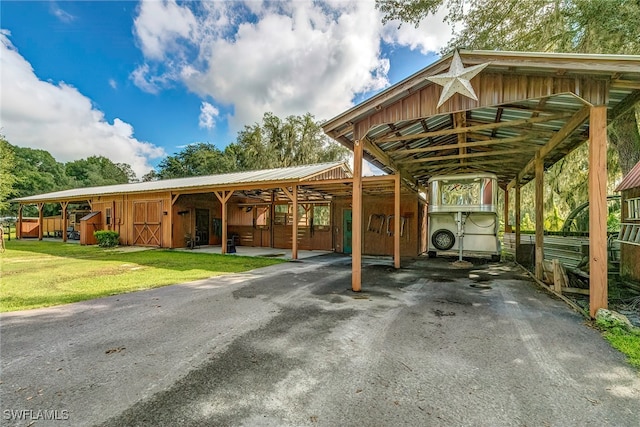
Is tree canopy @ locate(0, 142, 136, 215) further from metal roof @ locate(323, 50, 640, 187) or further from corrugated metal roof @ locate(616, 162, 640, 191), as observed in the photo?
corrugated metal roof @ locate(616, 162, 640, 191)

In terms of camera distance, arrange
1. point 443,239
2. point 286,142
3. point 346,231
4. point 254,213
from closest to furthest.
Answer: point 443,239, point 346,231, point 254,213, point 286,142

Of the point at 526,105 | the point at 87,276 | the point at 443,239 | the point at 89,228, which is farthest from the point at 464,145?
the point at 89,228

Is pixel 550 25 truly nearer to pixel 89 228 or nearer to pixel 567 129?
pixel 567 129

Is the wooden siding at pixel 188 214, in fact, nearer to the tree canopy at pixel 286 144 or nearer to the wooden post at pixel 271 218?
the wooden post at pixel 271 218

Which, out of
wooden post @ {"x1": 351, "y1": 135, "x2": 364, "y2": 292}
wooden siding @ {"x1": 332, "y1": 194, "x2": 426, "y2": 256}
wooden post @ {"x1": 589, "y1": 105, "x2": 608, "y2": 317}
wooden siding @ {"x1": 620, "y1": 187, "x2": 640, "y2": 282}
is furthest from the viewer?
wooden siding @ {"x1": 332, "y1": 194, "x2": 426, "y2": 256}

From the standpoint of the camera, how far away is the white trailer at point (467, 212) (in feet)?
27.0

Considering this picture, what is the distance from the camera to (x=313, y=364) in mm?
2660

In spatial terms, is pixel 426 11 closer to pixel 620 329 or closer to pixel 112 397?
pixel 620 329

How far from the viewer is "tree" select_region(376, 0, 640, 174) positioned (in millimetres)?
6148

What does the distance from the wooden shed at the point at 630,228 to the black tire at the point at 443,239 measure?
153 inches

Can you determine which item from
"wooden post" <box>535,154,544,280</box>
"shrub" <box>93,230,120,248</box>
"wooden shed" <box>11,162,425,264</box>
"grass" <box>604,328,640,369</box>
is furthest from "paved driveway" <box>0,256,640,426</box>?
"shrub" <box>93,230,120,248</box>

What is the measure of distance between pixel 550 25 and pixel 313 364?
9.85 metres

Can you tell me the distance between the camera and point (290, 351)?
2.93 metres

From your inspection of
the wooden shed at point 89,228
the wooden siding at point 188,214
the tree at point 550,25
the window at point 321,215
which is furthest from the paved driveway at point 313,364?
the wooden shed at point 89,228
